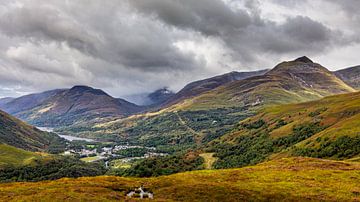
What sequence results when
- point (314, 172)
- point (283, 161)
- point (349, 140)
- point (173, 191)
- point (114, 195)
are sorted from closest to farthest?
point (114, 195) → point (173, 191) → point (314, 172) → point (283, 161) → point (349, 140)

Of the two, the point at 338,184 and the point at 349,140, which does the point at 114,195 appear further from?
the point at 349,140

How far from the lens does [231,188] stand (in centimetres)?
7325

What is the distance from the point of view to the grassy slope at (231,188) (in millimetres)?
65250

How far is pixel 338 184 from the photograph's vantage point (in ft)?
254

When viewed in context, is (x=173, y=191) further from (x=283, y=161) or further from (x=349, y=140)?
(x=349, y=140)

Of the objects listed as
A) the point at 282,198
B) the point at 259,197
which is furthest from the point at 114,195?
the point at 282,198

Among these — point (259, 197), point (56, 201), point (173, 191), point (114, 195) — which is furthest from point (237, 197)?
point (56, 201)

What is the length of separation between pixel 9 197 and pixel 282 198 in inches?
2259

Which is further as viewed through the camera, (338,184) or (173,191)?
(338,184)

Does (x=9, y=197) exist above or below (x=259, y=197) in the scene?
above

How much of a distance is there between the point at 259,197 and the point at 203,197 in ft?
39.4

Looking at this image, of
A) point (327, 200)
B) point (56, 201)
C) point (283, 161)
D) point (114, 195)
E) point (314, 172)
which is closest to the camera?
point (56, 201)

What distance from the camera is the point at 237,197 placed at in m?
65.6

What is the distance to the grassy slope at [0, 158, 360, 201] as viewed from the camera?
2569 inches
